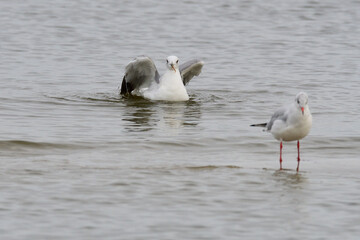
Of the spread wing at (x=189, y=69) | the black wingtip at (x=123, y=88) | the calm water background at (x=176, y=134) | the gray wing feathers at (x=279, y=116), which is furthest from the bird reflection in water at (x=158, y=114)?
the gray wing feathers at (x=279, y=116)

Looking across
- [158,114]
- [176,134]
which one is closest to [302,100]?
[176,134]

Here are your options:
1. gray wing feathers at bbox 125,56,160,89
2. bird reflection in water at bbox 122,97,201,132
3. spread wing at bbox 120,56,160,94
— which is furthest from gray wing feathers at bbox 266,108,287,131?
spread wing at bbox 120,56,160,94

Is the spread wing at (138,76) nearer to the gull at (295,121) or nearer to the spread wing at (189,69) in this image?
the spread wing at (189,69)

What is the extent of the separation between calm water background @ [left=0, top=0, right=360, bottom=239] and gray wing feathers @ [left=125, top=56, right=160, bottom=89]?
0.44 meters

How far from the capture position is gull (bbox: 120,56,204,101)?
15.1 metres

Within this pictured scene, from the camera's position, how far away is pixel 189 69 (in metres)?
16.2

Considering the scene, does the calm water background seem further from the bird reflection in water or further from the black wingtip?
the black wingtip

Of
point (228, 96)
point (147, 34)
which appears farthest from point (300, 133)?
point (147, 34)

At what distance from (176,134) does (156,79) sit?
3.96 meters

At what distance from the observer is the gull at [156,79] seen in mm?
15062

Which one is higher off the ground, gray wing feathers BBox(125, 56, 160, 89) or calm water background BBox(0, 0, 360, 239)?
gray wing feathers BBox(125, 56, 160, 89)

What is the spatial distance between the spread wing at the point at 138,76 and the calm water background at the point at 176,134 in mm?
301

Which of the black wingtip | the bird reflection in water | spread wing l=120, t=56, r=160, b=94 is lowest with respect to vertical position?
the bird reflection in water

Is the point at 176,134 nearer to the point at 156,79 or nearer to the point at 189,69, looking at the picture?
the point at 156,79
